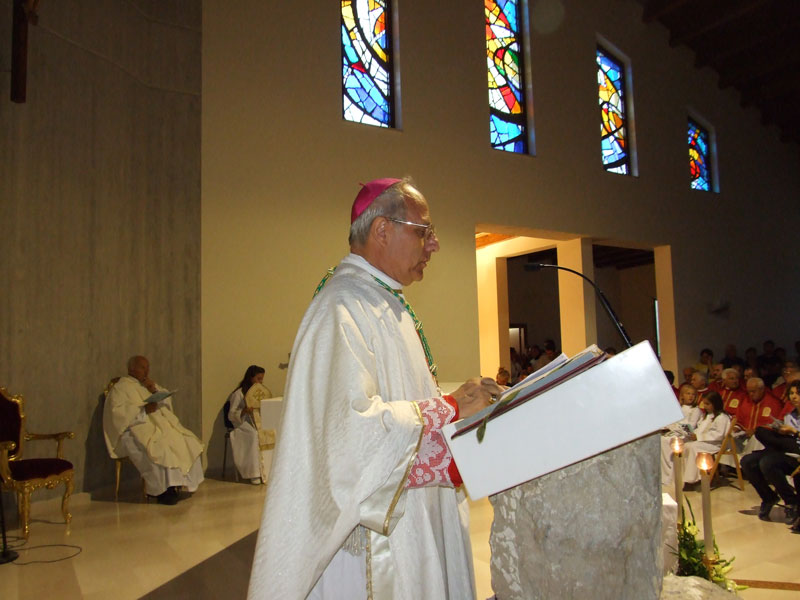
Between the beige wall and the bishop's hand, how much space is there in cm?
607

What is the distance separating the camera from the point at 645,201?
445 inches

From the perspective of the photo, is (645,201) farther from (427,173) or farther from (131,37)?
(131,37)

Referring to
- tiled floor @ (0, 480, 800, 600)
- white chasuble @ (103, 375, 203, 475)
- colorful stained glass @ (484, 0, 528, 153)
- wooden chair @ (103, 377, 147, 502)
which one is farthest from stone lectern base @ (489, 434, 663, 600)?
colorful stained glass @ (484, 0, 528, 153)

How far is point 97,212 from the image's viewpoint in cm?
657

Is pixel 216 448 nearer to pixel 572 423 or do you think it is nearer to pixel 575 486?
pixel 575 486

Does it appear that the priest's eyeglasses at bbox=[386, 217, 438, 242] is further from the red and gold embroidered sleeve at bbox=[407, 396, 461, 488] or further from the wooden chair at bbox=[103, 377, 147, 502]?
the wooden chair at bbox=[103, 377, 147, 502]

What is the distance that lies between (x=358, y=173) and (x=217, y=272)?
223 cm

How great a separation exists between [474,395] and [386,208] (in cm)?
58

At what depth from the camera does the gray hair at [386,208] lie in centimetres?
178

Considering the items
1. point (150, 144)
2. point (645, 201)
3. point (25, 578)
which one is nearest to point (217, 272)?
point (150, 144)

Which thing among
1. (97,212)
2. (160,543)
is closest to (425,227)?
(160,543)

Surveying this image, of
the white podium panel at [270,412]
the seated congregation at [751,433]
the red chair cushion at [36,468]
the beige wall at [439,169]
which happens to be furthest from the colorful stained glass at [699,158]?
the red chair cushion at [36,468]

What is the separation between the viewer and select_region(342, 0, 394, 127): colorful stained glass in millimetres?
8484

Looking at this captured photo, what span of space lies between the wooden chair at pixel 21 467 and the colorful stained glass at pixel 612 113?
29.8ft
